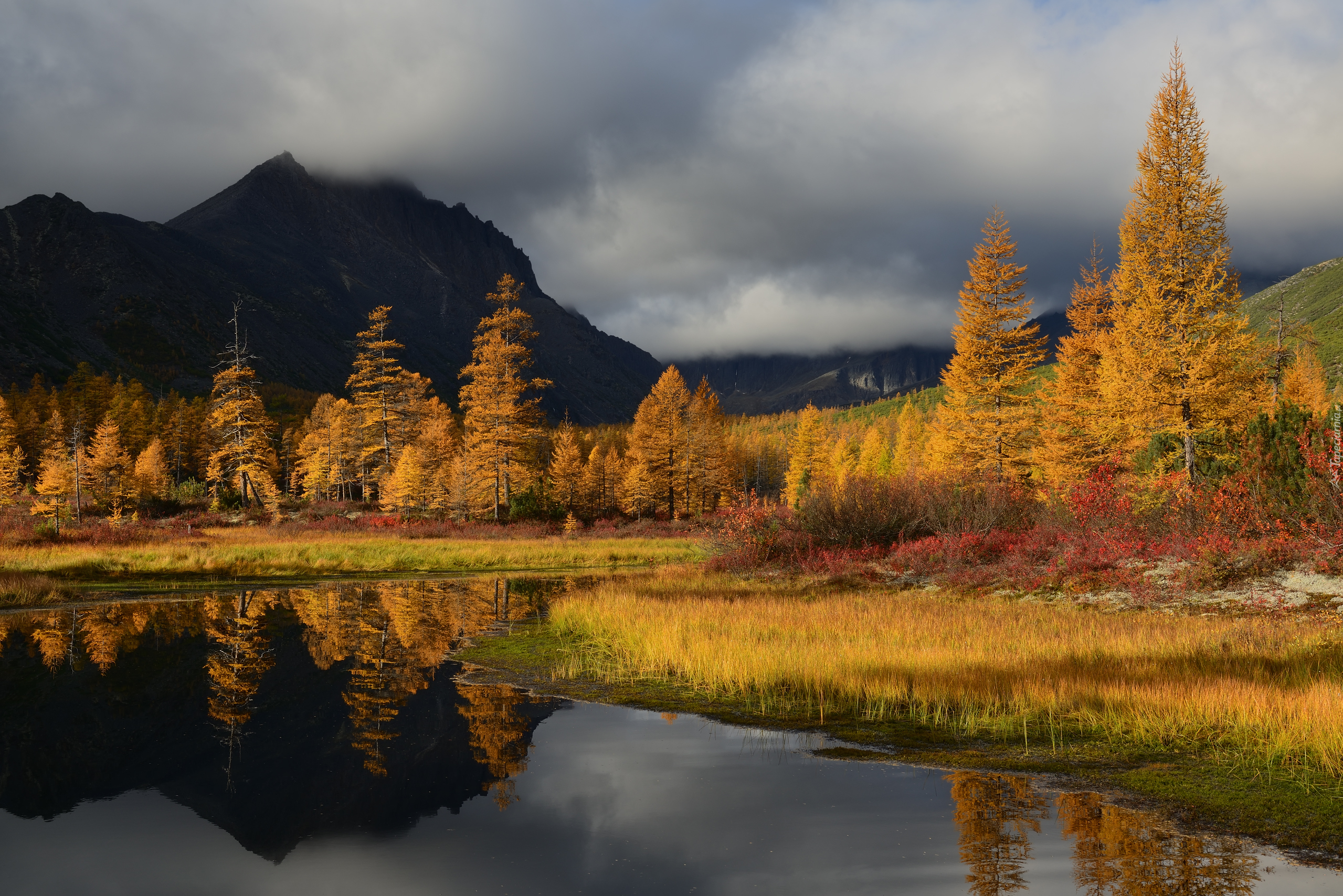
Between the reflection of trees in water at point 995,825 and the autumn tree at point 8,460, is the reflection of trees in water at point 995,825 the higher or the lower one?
the lower one

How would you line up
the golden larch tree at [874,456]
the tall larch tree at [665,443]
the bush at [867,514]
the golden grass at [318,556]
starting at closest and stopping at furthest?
1. the golden grass at [318,556]
2. the bush at [867,514]
3. the tall larch tree at [665,443]
4. the golden larch tree at [874,456]

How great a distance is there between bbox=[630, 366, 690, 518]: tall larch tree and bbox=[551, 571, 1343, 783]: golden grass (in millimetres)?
48119

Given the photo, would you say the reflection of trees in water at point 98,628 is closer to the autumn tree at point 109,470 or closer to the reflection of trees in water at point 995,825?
the reflection of trees in water at point 995,825

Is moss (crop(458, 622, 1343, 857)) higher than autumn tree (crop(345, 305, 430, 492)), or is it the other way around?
autumn tree (crop(345, 305, 430, 492))

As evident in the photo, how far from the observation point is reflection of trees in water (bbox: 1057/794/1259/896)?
486 centimetres

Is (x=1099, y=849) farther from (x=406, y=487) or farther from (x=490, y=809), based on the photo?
(x=406, y=487)

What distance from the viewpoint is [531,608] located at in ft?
65.0

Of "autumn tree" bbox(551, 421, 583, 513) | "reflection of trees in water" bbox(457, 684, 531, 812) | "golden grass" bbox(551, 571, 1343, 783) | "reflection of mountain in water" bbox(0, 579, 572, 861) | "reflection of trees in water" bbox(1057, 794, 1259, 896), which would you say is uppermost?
"autumn tree" bbox(551, 421, 583, 513)

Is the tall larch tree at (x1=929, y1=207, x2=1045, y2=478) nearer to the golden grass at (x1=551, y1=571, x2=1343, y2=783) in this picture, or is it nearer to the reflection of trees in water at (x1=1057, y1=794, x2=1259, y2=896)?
the golden grass at (x1=551, y1=571, x2=1343, y2=783)

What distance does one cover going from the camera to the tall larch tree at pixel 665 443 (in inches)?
2549

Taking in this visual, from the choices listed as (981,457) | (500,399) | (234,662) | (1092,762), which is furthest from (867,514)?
(500,399)

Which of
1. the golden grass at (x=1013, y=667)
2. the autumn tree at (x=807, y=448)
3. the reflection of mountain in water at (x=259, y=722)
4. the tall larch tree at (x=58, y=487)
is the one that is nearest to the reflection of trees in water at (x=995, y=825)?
the golden grass at (x=1013, y=667)

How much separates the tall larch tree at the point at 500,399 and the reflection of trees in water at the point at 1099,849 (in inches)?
1665

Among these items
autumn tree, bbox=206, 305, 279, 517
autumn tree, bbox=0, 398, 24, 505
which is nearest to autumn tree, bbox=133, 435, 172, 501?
autumn tree, bbox=206, 305, 279, 517
